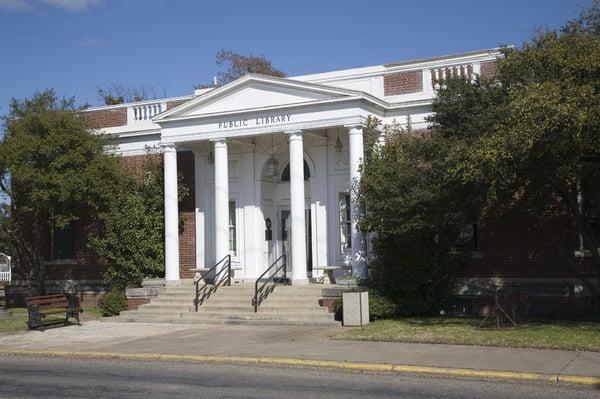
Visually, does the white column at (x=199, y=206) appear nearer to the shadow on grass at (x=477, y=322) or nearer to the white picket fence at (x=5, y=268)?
the shadow on grass at (x=477, y=322)

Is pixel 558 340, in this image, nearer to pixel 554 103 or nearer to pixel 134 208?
pixel 554 103

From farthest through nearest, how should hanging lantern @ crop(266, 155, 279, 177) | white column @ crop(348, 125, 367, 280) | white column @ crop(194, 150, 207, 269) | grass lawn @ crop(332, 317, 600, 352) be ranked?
white column @ crop(194, 150, 207, 269) < hanging lantern @ crop(266, 155, 279, 177) < white column @ crop(348, 125, 367, 280) < grass lawn @ crop(332, 317, 600, 352)

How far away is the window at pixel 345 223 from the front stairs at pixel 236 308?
2.25 m

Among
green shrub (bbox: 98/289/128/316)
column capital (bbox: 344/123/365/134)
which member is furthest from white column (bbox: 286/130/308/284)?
green shrub (bbox: 98/289/128/316)

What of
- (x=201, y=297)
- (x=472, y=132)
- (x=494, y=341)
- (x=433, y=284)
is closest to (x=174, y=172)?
(x=201, y=297)

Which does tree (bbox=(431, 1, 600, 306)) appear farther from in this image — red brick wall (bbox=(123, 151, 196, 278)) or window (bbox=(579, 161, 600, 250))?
red brick wall (bbox=(123, 151, 196, 278))

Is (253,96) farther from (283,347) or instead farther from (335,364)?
(335,364)

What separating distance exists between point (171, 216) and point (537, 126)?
1298 cm

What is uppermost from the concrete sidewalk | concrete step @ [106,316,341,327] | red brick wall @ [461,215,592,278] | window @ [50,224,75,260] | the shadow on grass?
window @ [50,224,75,260]

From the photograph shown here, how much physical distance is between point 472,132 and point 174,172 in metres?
10.5

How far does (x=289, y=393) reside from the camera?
32.3ft

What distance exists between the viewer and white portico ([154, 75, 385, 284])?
2027 centimetres

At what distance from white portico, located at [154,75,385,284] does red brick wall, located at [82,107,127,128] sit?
10.3 feet

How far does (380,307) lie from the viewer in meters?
17.9
